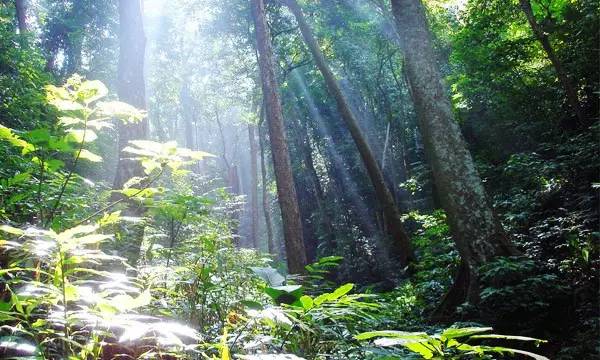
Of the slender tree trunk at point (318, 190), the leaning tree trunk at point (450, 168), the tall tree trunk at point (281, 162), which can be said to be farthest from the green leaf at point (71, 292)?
the slender tree trunk at point (318, 190)

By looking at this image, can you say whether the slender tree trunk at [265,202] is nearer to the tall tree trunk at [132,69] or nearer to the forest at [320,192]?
the forest at [320,192]

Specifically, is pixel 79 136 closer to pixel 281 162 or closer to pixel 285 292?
pixel 285 292

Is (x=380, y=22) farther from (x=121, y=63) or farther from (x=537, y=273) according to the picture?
(x=537, y=273)

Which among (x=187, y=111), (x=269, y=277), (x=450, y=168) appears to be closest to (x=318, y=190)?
(x=187, y=111)

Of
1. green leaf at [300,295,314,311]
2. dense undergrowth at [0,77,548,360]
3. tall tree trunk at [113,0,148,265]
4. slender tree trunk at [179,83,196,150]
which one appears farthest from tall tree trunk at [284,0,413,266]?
slender tree trunk at [179,83,196,150]

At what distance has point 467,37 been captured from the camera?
40.3ft

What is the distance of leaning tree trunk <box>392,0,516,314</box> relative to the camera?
16.4ft

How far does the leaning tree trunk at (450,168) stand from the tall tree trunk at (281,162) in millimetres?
3329

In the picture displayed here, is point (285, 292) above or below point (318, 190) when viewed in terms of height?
below

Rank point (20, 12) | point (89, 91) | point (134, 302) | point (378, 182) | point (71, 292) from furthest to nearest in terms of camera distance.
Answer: point (20, 12) → point (378, 182) → point (89, 91) → point (71, 292) → point (134, 302)

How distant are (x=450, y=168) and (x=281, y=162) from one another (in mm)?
3898

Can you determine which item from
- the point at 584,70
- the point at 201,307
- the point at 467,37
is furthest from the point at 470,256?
the point at 467,37

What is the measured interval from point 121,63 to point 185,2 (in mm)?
Answer: 17994

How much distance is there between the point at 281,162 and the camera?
8492 millimetres
